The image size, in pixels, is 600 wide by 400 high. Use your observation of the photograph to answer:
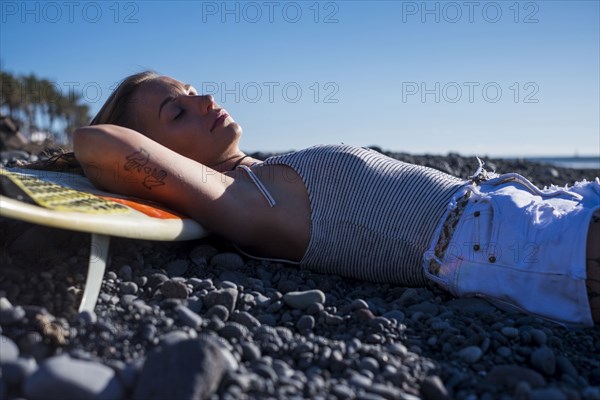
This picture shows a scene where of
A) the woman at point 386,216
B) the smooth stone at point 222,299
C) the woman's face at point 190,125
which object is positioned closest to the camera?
the smooth stone at point 222,299

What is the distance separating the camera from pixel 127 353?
5.61 feet

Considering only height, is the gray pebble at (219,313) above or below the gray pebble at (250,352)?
below

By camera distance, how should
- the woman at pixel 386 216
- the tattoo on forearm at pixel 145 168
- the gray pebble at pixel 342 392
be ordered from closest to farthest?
1. the gray pebble at pixel 342 392
2. the woman at pixel 386 216
3. the tattoo on forearm at pixel 145 168

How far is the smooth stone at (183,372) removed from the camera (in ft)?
4.74

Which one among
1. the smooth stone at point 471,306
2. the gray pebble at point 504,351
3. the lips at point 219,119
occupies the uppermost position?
the lips at point 219,119

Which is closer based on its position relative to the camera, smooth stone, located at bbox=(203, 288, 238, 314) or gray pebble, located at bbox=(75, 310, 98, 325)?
gray pebble, located at bbox=(75, 310, 98, 325)

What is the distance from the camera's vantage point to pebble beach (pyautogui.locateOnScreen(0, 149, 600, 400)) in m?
1.53

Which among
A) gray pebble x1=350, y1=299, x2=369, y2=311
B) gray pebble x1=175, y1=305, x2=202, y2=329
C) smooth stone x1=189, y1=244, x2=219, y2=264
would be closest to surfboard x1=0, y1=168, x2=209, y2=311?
smooth stone x1=189, y1=244, x2=219, y2=264

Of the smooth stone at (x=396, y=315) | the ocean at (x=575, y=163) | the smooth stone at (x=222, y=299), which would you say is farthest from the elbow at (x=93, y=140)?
the ocean at (x=575, y=163)

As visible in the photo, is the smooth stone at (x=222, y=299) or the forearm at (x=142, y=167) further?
the forearm at (x=142, y=167)

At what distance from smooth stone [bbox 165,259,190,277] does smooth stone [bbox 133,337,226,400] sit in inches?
49.6

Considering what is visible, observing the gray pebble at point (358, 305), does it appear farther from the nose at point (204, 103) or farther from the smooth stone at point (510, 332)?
the nose at point (204, 103)

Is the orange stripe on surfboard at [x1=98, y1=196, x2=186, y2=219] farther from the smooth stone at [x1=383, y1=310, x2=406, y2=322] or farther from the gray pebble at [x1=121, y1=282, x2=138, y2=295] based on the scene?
the smooth stone at [x1=383, y1=310, x2=406, y2=322]

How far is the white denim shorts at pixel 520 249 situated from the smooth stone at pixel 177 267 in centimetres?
122
